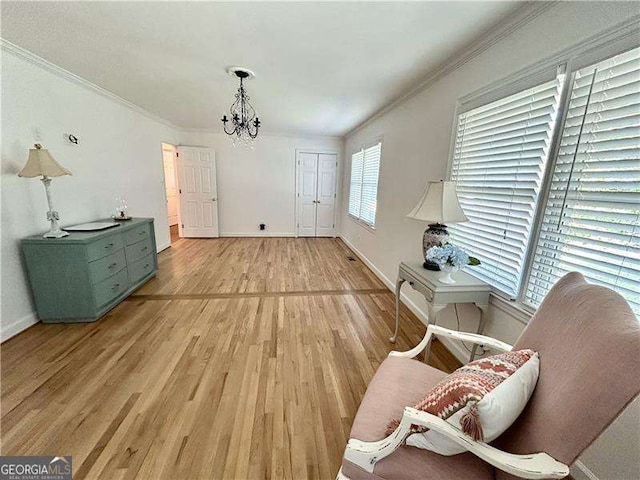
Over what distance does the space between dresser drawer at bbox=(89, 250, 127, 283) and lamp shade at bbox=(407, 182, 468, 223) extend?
2.97 m

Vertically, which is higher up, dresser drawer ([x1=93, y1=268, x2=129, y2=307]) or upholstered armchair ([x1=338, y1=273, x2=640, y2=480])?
upholstered armchair ([x1=338, y1=273, x2=640, y2=480])

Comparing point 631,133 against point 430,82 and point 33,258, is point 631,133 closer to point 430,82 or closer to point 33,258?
point 430,82

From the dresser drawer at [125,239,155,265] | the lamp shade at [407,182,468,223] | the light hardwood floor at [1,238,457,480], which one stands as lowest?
the light hardwood floor at [1,238,457,480]

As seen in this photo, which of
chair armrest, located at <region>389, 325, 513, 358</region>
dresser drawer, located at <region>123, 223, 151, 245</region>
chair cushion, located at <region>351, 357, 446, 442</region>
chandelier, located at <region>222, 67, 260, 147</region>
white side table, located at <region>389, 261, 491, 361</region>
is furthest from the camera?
dresser drawer, located at <region>123, 223, 151, 245</region>

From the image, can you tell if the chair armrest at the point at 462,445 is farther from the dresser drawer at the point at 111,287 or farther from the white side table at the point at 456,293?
the dresser drawer at the point at 111,287

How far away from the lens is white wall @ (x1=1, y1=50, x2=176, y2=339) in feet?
7.11

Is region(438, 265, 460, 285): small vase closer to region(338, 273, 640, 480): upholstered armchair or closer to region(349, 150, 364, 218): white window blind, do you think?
region(338, 273, 640, 480): upholstered armchair

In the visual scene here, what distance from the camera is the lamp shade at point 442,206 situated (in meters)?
1.84

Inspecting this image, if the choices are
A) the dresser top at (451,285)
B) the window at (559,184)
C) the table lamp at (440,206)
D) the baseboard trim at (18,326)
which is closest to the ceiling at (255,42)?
the window at (559,184)

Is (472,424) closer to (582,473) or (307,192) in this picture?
(582,473)

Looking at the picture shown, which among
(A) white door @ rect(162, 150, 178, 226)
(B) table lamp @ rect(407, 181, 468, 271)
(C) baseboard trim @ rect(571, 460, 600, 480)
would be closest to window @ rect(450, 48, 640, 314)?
(B) table lamp @ rect(407, 181, 468, 271)

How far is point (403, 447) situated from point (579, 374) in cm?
59

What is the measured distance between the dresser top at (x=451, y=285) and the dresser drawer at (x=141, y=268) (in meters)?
3.15

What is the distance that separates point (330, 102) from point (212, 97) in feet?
5.16
